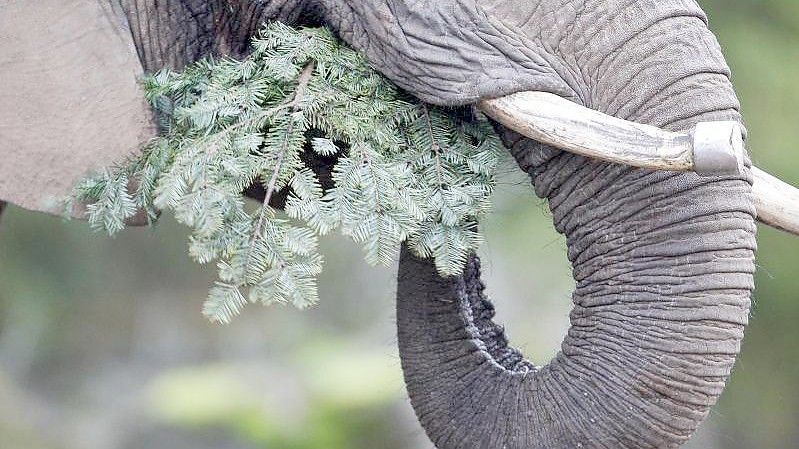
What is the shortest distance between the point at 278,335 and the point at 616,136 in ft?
17.5

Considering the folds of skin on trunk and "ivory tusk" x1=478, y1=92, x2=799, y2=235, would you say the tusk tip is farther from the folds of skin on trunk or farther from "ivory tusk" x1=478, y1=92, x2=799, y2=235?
the folds of skin on trunk

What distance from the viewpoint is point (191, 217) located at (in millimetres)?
2152

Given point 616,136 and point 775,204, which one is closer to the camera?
point 616,136

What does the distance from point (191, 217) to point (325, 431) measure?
385 cm

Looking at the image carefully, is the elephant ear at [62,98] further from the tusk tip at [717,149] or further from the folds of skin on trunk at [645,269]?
the tusk tip at [717,149]

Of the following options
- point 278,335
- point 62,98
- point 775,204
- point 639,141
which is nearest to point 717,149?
point 639,141

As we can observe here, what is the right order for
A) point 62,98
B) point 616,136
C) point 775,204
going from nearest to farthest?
point 616,136 < point 775,204 < point 62,98

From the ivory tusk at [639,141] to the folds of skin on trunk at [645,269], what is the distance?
8 cm

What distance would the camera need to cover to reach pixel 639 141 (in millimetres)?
2031

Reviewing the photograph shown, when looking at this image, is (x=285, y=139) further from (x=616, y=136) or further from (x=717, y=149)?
(x=717, y=149)

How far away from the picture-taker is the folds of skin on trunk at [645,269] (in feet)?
6.87

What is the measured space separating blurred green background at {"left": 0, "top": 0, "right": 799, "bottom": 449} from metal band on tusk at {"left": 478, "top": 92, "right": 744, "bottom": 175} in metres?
2.87

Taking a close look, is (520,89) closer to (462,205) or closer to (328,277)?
(462,205)

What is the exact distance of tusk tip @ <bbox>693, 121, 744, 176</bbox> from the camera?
1942 millimetres
